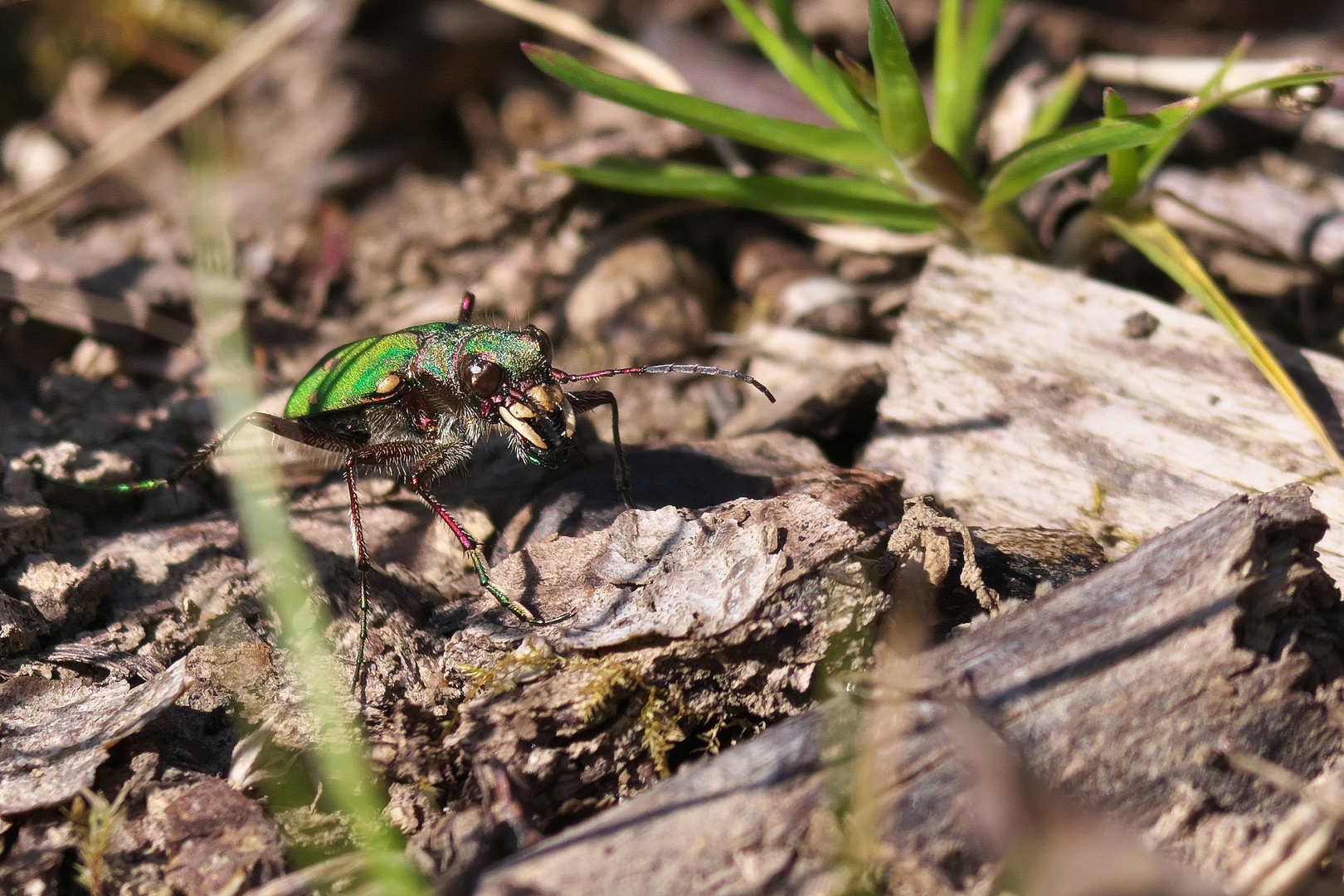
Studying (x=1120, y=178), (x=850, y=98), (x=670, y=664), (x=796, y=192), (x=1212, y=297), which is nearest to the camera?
(x=670, y=664)

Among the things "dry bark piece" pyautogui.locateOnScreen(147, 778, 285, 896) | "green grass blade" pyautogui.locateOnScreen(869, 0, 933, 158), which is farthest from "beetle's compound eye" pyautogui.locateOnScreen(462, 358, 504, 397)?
"green grass blade" pyautogui.locateOnScreen(869, 0, 933, 158)

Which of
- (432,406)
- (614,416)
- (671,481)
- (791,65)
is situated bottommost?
(671,481)

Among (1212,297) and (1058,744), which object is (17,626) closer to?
(1058,744)

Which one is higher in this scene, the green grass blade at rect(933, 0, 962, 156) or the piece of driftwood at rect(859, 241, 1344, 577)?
the green grass blade at rect(933, 0, 962, 156)

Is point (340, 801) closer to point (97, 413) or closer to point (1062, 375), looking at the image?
point (97, 413)

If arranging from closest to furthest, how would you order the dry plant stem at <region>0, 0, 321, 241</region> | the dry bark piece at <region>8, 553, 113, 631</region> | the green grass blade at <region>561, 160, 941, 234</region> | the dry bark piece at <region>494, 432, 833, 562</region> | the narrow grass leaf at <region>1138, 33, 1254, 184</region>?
the dry bark piece at <region>8, 553, 113, 631</region> → the narrow grass leaf at <region>1138, 33, 1254, 184</region> → the dry bark piece at <region>494, 432, 833, 562</region> → the green grass blade at <region>561, 160, 941, 234</region> → the dry plant stem at <region>0, 0, 321, 241</region>

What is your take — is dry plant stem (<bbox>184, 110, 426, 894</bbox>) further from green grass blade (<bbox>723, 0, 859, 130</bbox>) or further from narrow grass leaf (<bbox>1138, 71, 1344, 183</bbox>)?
narrow grass leaf (<bbox>1138, 71, 1344, 183</bbox>)

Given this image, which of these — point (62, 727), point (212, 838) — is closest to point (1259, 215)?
point (212, 838)
